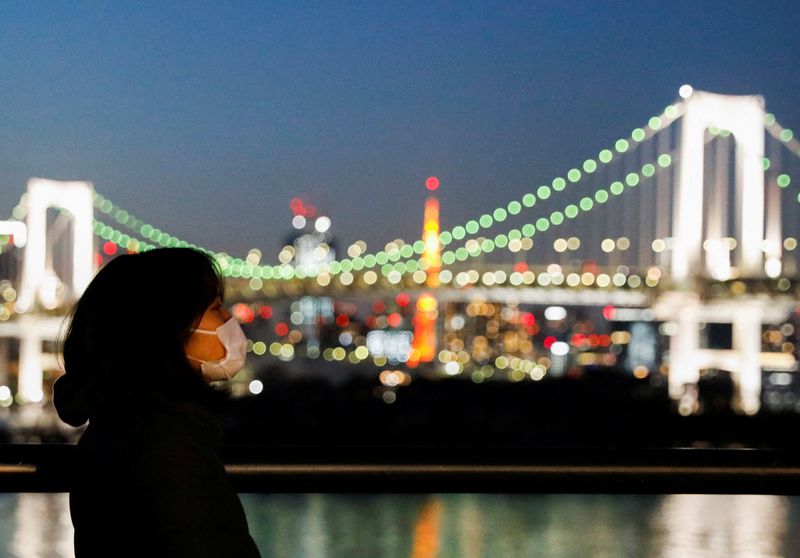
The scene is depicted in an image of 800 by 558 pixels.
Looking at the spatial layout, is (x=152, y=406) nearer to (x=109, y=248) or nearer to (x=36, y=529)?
(x=36, y=529)

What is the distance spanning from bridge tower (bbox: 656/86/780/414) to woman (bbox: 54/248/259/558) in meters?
22.1

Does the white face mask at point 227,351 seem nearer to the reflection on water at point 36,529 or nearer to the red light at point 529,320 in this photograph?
the reflection on water at point 36,529

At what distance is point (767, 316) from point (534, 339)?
25.9 meters

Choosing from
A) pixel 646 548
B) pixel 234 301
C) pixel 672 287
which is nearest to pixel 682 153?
pixel 672 287

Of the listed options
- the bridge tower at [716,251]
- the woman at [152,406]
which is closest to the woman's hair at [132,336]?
the woman at [152,406]

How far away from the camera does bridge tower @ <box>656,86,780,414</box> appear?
25.6 meters

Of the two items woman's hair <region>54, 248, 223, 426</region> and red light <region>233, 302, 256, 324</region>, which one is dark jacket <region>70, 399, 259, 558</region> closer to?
woman's hair <region>54, 248, 223, 426</region>

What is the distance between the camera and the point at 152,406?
35.1 inches

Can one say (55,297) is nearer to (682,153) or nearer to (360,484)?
(682,153)

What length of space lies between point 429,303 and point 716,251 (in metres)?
6.64

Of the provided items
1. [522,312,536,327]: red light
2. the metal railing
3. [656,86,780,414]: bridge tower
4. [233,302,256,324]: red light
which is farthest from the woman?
[522,312,536,327]: red light

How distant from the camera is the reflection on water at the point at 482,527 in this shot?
221 centimetres

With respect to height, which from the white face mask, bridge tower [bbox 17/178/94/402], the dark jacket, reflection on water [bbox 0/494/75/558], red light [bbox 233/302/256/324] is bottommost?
reflection on water [bbox 0/494/75/558]

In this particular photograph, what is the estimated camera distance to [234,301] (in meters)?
26.0
